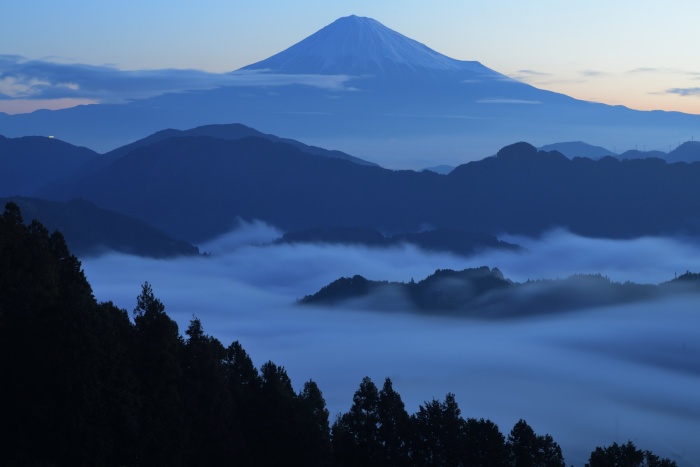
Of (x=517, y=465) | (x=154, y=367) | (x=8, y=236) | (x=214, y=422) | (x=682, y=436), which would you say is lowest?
(x=682, y=436)

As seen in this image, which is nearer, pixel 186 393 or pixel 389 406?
pixel 186 393

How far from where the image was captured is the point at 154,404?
36.1 metres

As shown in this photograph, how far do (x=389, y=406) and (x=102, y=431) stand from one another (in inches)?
653

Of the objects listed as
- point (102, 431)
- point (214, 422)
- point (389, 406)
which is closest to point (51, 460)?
point (102, 431)

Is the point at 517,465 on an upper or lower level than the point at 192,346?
lower

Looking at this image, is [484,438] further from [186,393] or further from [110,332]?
[110,332]

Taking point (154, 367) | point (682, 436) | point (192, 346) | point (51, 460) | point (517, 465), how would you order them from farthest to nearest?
1. point (682, 436)
2. point (517, 465)
3. point (192, 346)
4. point (154, 367)
5. point (51, 460)

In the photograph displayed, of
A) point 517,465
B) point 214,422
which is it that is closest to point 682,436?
point 517,465

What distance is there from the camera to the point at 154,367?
121ft

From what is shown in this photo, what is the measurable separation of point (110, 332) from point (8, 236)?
8777 mm

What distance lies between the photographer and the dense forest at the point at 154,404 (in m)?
32.8

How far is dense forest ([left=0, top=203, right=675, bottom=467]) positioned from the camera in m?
32.8

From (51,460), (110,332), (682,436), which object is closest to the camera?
(51,460)

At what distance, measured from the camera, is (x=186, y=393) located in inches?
1487
